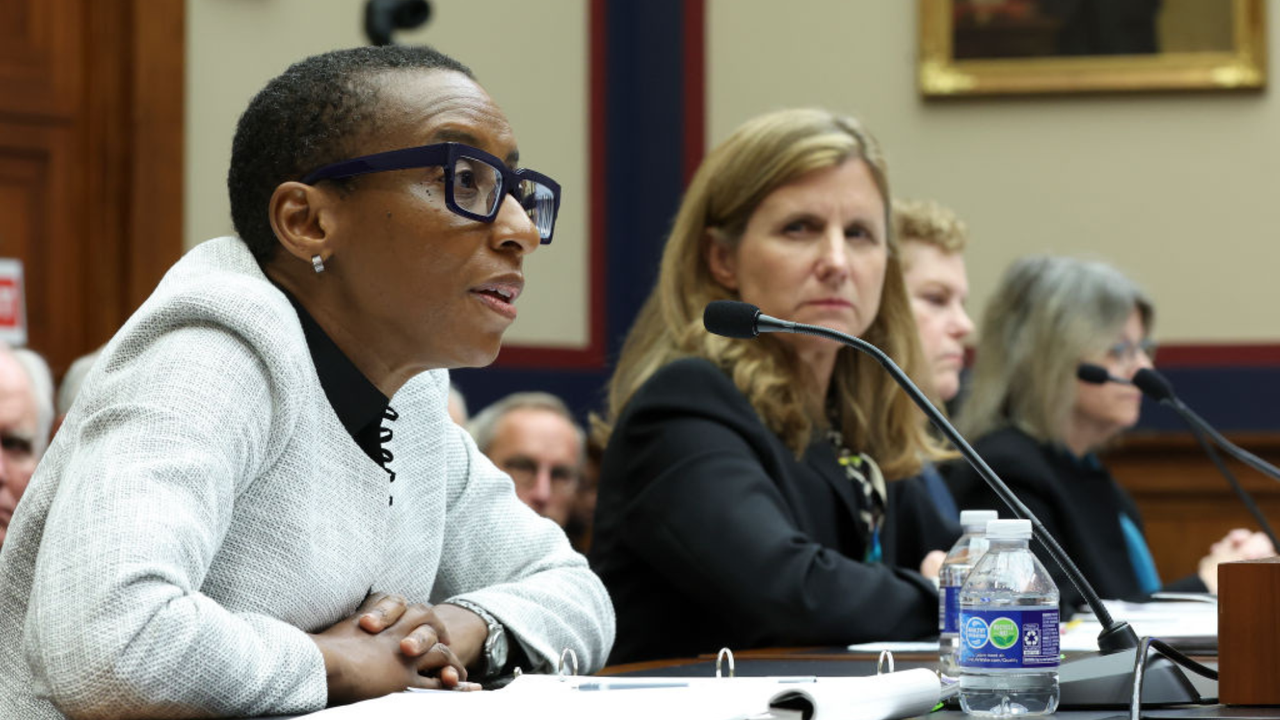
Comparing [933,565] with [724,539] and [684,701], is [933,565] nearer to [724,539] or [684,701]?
[724,539]

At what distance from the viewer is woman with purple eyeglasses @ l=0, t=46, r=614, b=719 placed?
1.39m

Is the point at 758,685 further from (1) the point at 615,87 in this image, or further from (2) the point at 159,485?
(1) the point at 615,87

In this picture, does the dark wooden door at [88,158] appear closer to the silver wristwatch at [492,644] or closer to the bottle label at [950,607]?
the bottle label at [950,607]

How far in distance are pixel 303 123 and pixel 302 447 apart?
334 millimetres

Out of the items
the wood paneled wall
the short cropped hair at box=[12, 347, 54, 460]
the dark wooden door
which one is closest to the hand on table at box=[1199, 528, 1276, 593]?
the wood paneled wall

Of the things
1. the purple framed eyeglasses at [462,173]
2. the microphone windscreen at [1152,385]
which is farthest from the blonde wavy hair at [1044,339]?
the purple framed eyeglasses at [462,173]

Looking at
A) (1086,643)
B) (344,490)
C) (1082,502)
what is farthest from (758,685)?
(1082,502)

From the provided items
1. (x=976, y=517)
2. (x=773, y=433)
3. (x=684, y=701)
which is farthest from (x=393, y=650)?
(x=773, y=433)

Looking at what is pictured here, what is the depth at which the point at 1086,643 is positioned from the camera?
229 centimetres

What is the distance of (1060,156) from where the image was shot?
584 centimetres

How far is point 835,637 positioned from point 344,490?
3.27ft

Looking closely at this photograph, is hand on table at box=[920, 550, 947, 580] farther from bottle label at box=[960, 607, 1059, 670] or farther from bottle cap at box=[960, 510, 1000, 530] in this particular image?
bottle label at box=[960, 607, 1059, 670]

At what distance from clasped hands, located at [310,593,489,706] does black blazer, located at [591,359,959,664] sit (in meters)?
0.75

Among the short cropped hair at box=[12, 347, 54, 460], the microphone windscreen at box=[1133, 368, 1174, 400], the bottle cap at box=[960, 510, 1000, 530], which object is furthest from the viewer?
A: the short cropped hair at box=[12, 347, 54, 460]
